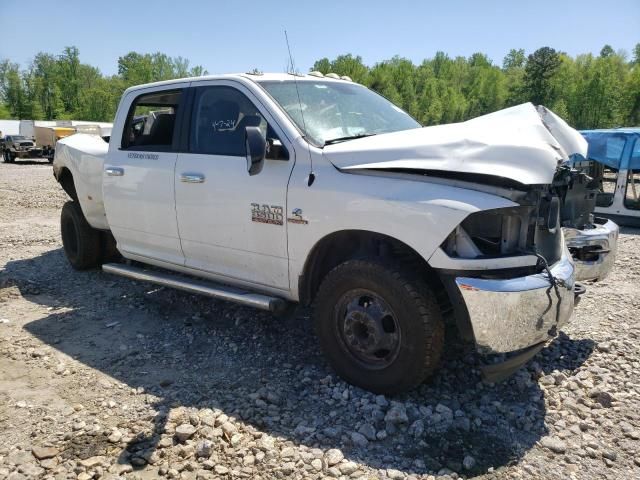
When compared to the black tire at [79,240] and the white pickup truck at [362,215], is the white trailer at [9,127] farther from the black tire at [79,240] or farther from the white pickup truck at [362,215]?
the white pickup truck at [362,215]

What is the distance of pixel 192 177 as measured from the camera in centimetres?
406

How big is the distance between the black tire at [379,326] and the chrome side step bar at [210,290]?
354mm

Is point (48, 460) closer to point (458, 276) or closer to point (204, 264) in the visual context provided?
point (204, 264)

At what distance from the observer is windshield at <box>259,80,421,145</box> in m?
3.72

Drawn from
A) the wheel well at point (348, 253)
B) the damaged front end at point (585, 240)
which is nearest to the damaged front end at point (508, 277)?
the wheel well at point (348, 253)

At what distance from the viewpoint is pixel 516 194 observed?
2.86 metres

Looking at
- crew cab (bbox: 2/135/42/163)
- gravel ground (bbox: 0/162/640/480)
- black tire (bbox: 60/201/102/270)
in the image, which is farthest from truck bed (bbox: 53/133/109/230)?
crew cab (bbox: 2/135/42/163)

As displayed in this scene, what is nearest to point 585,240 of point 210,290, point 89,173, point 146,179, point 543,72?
point 210,290

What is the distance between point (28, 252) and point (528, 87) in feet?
180

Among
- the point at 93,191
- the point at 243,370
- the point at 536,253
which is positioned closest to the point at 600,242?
the point at 536,253

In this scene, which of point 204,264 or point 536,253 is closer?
point 536,253

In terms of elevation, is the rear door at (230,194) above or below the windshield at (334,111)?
below

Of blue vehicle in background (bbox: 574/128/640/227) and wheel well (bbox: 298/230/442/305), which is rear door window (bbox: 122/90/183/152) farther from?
blue vehicle in background (bbox: 574/128/640/227)

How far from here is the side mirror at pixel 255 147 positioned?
3354 millimetres
